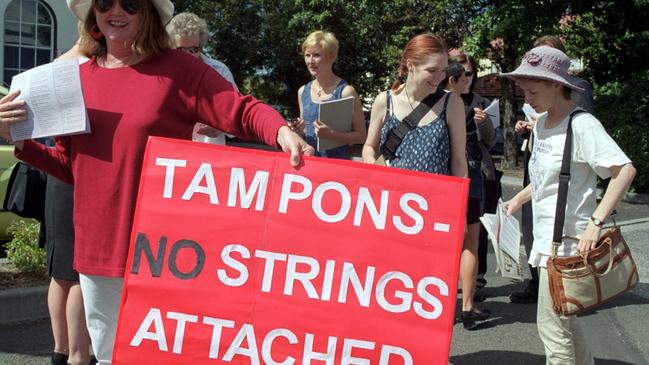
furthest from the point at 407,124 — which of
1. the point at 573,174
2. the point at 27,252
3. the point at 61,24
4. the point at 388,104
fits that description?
the point at 61,24

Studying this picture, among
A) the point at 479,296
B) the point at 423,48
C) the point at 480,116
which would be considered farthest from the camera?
the point at 479,296

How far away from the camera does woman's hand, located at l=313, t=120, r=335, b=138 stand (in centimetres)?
480

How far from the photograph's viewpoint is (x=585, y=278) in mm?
3373

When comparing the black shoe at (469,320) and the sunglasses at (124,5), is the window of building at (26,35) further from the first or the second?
the sunglasses at (124,5)

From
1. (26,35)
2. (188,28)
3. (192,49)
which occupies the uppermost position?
(188,28)

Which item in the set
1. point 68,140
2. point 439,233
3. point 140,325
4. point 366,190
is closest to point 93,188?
point 68,140

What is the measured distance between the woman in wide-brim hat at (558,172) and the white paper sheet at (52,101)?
6.16 feet

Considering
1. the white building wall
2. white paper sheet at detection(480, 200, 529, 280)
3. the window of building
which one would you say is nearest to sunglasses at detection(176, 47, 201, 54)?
white paper sheet at detection(480, 200, 529, 280)

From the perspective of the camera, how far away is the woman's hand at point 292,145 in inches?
105

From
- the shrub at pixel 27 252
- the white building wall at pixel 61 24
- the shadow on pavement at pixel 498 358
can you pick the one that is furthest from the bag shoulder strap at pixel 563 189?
the white building wall at pixel 61 24

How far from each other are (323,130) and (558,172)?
165cm

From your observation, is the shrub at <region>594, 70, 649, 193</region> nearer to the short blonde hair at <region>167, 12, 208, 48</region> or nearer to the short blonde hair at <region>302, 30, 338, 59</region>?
the short blonde hair at <region>302, 30, 338, 59</region>

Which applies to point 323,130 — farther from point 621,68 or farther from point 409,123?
point 621,68

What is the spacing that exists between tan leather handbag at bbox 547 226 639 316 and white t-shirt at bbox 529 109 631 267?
147 mm
